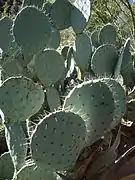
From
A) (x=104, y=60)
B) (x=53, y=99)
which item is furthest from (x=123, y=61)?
(x=53, y=99)

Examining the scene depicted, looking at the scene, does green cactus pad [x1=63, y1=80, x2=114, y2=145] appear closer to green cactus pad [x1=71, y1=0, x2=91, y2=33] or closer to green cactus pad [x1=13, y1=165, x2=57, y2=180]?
green cactus pad [x1=13, y1=165, x2=57, y2=180]

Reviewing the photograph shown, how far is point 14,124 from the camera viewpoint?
2.65 m

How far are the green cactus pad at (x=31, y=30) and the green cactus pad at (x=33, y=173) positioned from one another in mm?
700

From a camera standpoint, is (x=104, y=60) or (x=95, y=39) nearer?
(x=104, y=60)

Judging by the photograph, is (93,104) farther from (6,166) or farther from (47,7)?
(47,7)

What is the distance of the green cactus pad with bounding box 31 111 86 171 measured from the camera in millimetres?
2209

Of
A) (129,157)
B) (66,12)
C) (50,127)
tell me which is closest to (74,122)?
(50,127)

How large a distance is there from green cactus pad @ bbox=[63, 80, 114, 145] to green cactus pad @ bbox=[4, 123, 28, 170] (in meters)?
0.34

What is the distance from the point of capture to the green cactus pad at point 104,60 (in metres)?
3.04

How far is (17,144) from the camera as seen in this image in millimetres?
2613

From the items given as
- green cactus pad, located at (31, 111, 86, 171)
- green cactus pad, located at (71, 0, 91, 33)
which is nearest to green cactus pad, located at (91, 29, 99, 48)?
green cactus pad, located at (71, 0, 91, 33)

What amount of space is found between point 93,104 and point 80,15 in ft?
3.62

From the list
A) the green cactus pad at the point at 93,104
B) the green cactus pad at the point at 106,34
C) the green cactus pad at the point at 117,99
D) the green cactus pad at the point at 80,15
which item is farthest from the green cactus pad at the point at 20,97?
the green cactus pad at the point at 106,34

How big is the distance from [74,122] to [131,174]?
510 mm
